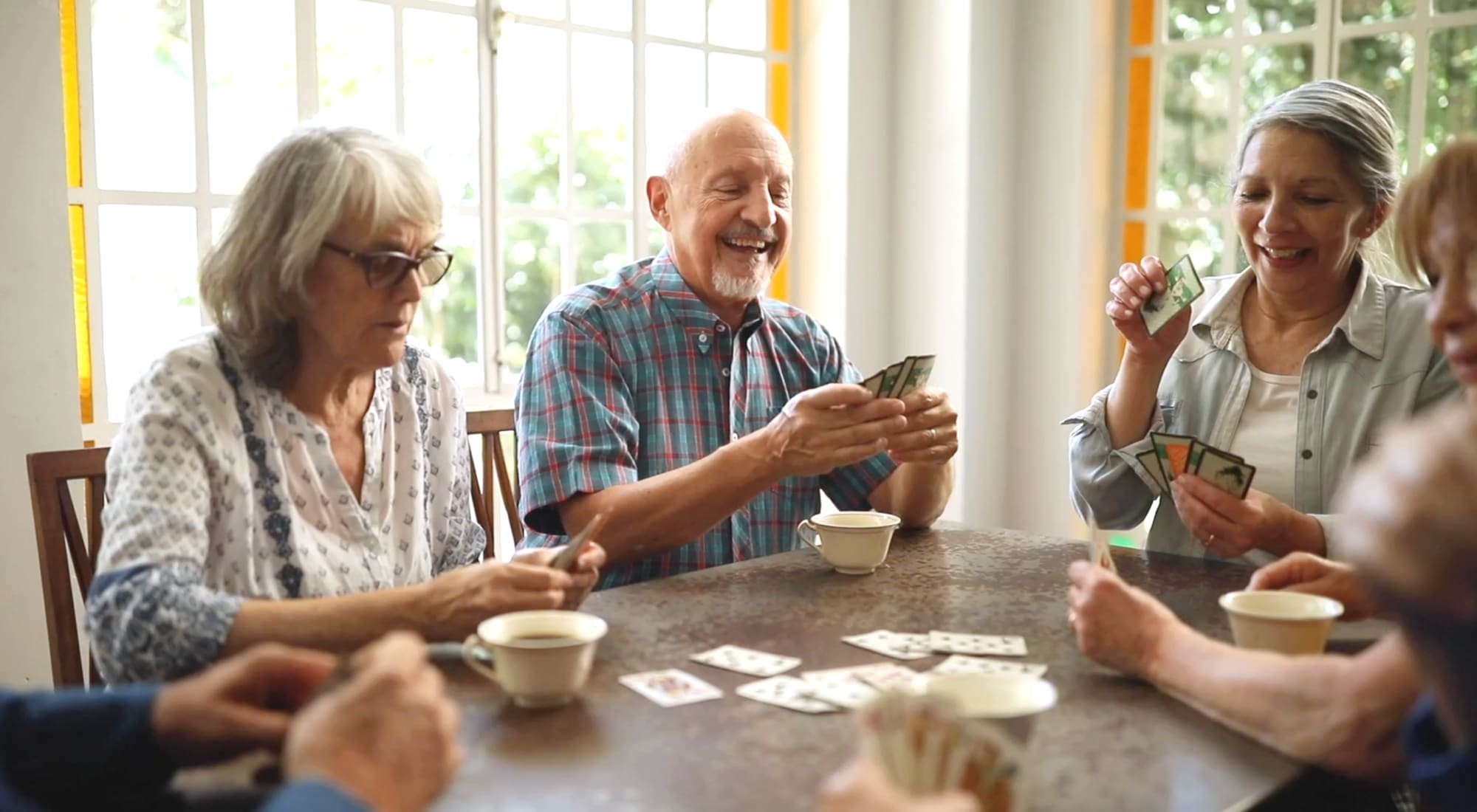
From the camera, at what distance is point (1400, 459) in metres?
0.87

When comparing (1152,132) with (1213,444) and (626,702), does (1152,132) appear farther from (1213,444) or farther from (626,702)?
(626,702)

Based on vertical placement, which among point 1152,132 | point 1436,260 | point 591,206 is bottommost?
point 1436,260

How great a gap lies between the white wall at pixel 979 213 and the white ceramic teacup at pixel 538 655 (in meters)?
2.94

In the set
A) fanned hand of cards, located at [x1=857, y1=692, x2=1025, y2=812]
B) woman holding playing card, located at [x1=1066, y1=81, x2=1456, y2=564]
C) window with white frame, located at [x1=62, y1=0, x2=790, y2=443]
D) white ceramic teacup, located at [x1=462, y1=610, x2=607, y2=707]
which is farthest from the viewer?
window with white frame, located at [x1=62, y1=0, x2=790, y2=443]

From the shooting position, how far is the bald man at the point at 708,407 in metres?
2.12

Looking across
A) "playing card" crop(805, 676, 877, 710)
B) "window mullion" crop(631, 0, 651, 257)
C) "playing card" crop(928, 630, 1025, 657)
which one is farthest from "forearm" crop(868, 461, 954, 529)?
"window mullion" crop(631, 0, 651, 257)

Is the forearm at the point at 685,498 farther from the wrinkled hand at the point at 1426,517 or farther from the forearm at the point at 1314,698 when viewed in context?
the wrinkled hand at the point at 1426,517

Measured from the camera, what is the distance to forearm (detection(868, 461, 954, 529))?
7.79ft

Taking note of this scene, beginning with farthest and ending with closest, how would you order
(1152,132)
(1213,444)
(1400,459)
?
1. (1152,132)
2. (1213,444)
3. (1400,459)

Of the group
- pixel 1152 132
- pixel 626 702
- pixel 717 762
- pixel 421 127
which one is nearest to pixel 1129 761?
pixel 717 762

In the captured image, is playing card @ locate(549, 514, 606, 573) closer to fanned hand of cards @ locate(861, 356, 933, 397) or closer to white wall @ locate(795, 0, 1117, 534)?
fanned hand of cards @ locate(861, 356, 933, 397)

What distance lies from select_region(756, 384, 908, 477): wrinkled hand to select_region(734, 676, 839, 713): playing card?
675 millimetres

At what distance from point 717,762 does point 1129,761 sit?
41cm

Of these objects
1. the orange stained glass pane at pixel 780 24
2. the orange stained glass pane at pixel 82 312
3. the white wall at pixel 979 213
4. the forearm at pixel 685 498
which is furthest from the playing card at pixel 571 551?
the orange stained glass pane at pixel 780 24
